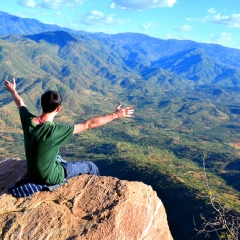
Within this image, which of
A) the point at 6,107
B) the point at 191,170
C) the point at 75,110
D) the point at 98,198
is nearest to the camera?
the point at 98,198

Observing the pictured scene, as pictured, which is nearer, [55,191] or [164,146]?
[55,191]

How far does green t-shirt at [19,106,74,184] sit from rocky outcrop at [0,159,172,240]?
3.32ft

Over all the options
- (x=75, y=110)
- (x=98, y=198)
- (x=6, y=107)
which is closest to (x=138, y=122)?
(x=75, y=110)

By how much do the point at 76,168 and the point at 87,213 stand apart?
4.66 ft

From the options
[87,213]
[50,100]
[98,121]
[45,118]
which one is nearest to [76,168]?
[87,213]

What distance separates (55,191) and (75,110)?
193033 mm

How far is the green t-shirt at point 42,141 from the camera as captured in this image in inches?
234

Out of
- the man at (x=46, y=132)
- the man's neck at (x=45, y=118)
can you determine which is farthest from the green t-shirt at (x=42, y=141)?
the man's neck at (x=45, y=118)

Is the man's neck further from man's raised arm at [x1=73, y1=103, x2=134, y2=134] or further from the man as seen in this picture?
man's raised arm at [x1=73, y1=103, x2=134, y2=134]

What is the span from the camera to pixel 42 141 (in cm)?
595

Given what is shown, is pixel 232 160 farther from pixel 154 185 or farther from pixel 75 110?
pixel 75 110

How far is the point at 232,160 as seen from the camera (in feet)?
337

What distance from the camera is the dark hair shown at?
5743 mm

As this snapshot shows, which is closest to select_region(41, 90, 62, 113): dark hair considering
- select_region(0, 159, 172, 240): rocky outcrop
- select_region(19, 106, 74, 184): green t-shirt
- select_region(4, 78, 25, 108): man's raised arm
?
select_region(19, 106, 74, 184): green t-shirt
